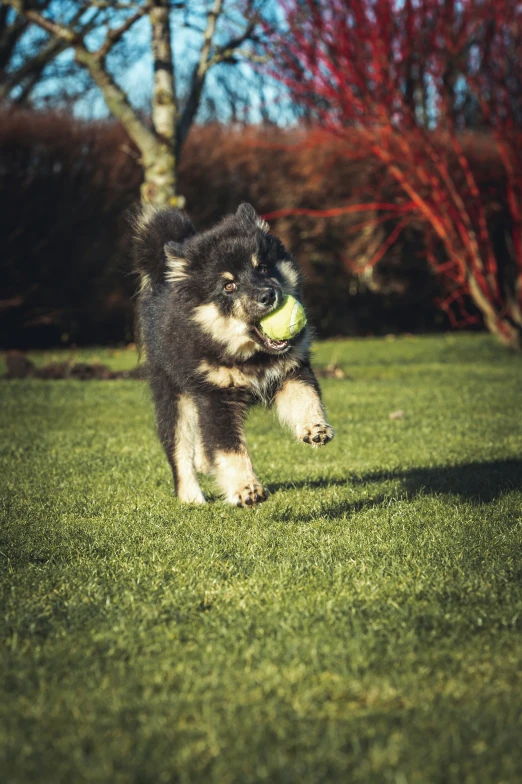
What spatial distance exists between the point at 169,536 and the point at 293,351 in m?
1.17

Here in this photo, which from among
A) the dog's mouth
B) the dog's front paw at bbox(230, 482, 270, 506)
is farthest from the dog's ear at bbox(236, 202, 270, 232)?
the dog's front paw at bbox(230, 482, 270, 506)

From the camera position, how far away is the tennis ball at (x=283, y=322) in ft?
14.2

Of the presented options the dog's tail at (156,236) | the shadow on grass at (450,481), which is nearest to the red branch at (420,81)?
the shadow on grass at (450,481)

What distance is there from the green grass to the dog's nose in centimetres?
114

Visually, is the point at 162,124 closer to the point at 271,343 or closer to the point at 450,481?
the point at 450,481

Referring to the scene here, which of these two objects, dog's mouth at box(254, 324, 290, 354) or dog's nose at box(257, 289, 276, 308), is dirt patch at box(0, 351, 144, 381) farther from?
dog's nose at box(257, 289, 276, 308)

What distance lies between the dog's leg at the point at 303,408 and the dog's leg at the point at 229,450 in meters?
0.22

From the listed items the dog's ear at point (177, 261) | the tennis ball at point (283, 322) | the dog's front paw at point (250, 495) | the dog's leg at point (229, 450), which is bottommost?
the dog's front paw at point (250, 495)

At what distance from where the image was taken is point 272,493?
523 centimetres

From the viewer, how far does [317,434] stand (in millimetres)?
4199

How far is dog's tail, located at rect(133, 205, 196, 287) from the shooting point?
534 centimetres

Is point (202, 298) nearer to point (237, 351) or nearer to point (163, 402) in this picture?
point (237, 351)

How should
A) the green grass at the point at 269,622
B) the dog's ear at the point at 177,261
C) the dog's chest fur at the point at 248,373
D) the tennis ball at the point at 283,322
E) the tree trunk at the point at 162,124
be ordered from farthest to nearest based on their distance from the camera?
1. the tree trunk at the point at 162,124
2. the dog's ear at the point at 177,261
3. the dog's chest fur at the point at 248,373
4. the tennis ball at the point at 283,322
5. the green grass at the point at 269,622

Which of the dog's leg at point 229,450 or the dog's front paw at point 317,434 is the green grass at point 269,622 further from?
the dog's front paw at point 317,434
